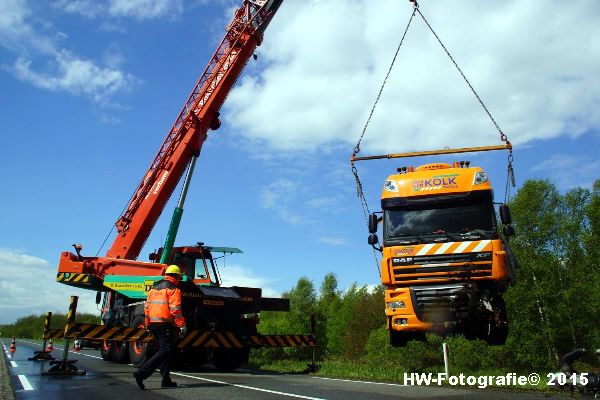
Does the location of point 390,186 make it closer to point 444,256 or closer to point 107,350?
point 444,256

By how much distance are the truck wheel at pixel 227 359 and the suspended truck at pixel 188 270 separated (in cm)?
3

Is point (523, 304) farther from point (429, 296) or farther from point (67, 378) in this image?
point (67, 378)

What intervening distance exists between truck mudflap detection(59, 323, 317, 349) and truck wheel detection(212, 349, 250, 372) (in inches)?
30.6

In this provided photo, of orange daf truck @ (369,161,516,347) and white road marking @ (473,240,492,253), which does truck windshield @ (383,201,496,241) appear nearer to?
orange daf truck @ (369,161,516,347)

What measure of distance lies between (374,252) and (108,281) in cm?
774

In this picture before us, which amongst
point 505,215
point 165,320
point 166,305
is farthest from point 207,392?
point 505,215

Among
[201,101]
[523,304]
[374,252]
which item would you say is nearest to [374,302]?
[523,304]

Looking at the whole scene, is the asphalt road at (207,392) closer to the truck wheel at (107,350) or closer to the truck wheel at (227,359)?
the truck wheel at (227,359)

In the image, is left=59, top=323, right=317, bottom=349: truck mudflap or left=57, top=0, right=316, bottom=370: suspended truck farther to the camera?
left=57, top=0, right=316, bottom=370: suspended truck

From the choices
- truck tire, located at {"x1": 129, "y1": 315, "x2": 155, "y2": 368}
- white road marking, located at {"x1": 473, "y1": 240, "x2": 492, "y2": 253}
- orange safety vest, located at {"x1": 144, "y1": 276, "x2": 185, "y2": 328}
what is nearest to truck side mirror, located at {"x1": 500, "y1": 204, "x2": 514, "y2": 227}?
white road marking, located at {"x1": 473, "y1": 240, "x2": 492, "y2": 253}

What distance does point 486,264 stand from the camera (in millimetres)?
8734

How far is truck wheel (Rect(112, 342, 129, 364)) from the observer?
13.8m

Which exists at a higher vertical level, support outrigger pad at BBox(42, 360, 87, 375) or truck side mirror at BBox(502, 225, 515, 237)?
truck side mirror at BBox(502, 225, 515, 237)

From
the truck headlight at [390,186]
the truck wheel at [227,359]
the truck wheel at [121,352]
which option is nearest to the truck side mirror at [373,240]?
the truck headlight at [390,186]
